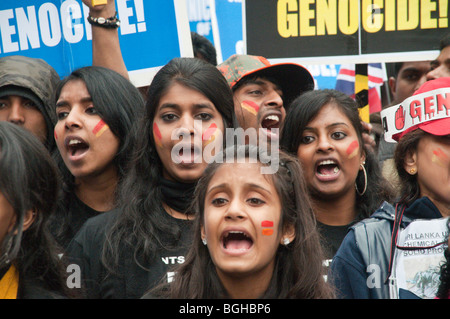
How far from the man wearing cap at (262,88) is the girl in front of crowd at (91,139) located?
30.5 inches

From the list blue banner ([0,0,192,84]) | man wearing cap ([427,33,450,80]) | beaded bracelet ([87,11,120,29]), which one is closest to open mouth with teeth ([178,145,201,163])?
beaded bracelet ([87,11,120,29])

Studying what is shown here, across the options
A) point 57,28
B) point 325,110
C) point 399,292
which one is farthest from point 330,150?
point 57,28

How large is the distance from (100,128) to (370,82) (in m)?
3.17

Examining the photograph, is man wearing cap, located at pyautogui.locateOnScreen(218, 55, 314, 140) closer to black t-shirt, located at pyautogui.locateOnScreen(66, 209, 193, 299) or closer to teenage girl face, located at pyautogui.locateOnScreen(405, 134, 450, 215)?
teenage girl face, located at pyautogui.locateOnScreen(405, 134, 450, 215)

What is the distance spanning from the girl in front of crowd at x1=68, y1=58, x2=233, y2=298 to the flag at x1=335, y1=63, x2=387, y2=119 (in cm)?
259

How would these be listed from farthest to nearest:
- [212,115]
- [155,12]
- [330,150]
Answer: [155,12] → [330,150] → [212,115]

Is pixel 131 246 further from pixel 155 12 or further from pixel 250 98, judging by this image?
pixel 155 12

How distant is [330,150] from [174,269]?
1218mm

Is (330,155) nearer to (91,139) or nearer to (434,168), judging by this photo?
(434,168)

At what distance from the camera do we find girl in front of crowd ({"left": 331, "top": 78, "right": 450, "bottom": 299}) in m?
3.24

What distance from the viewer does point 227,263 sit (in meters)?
2.98

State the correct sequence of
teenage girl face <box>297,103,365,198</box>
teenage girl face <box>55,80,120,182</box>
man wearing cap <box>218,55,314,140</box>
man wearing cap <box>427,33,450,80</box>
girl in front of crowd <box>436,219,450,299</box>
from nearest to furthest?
girl in front of crowd <box>436,219,450,299</box> < teenage girl face <box>55,80,120,182</box> < teenage girl face <box>297,103,365,198</box> < man wearing cap <box>218,55,314,140</box> < man wearing cap <box>427,33,450,80</box>

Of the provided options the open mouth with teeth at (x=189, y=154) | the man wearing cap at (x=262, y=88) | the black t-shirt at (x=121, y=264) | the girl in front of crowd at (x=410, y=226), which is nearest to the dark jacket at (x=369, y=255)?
the girl in front of crowd at (x=410, y=226)

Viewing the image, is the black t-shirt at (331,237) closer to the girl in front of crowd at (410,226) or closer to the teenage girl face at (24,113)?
the girl in front of crowd at (410,226)
